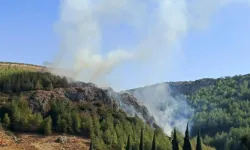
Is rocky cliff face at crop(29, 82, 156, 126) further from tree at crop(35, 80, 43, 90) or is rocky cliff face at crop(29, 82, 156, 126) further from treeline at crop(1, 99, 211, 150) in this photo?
tree at crop(35, 80, 43, 90)

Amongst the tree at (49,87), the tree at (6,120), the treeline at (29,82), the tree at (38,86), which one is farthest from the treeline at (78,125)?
the treeline at (29,82)

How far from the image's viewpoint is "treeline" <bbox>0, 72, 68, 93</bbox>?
178 meters

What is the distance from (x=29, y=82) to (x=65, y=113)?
3155 cm

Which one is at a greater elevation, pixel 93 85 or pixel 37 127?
pixel 93 85

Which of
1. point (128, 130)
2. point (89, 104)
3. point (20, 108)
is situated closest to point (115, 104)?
point (89, 104)

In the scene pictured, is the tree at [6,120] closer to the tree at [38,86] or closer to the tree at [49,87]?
the tree at [49,87]

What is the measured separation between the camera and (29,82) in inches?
7106

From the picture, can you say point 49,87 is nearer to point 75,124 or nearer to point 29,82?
point 29,82

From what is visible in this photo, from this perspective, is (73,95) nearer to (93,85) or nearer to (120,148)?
(93,85)

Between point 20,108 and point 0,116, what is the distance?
23.3 ft

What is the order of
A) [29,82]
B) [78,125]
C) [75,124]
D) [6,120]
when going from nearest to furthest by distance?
[6,120], [78,125], [75,124], [29,82]

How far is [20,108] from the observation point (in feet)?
512

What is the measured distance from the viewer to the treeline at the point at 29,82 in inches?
7023

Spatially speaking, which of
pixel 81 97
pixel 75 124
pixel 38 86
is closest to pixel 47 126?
pixel 75 124
